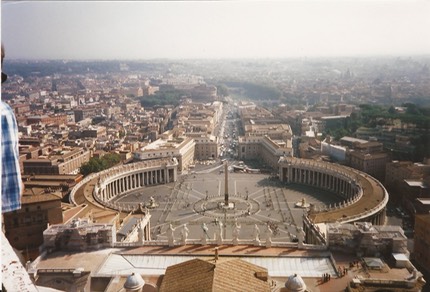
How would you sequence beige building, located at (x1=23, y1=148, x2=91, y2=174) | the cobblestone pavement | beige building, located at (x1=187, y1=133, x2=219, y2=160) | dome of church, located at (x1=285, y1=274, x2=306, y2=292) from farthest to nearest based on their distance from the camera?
beige building, located at (x1=187, y1=133, x2=219, y2=160) → beige building, located at (x1=23, y1=148, x2=91, y2=174) → the cobblestone pavement → dome of church, located at (x1=285, y1=274, x2=306, y2=292)

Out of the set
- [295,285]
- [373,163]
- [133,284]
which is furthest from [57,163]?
[295,285]

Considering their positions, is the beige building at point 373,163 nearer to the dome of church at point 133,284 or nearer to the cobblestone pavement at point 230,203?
the cobblestone pavement at point 230,203

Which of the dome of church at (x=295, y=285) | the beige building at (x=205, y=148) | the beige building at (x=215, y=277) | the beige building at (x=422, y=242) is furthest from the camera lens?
the beige building at (x=205, y=148)

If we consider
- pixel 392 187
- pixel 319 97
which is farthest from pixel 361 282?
pixel 319 97

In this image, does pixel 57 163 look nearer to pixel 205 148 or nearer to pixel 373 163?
pixel 205 148

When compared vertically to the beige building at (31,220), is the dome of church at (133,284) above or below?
above

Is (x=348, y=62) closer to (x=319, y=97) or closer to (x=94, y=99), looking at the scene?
(x=319, y=97)

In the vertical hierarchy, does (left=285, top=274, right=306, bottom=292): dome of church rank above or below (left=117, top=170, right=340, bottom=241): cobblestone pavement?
above

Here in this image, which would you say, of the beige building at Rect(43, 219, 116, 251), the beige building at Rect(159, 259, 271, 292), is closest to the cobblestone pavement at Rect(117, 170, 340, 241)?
the beige building at Rect(43, 219, 116, 251)

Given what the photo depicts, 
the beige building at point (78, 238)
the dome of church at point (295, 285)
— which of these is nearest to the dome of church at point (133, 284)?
the dome of church at point (295, 285)

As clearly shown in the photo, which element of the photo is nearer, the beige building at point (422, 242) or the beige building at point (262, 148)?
the beige building at point (422, 242)

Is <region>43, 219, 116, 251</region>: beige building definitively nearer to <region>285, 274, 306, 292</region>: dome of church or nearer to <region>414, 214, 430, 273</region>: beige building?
<region>285, 274, 306, 292</region>: dome of church
